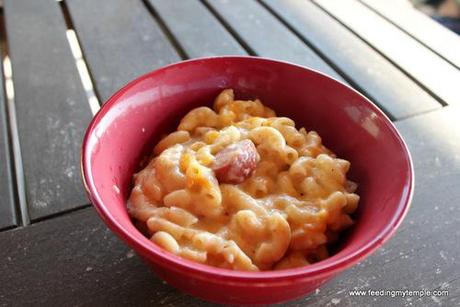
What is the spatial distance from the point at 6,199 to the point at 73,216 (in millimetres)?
137

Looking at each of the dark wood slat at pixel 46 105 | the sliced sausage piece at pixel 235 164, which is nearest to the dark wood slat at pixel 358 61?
the sliced sausage piece at pixel 235 164

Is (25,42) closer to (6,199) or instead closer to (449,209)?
(6,199)

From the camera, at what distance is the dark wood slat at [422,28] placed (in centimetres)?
135

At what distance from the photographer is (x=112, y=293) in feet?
2.40

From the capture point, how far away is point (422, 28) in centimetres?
146

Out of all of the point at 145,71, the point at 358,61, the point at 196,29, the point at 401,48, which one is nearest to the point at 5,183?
the point at 145,71

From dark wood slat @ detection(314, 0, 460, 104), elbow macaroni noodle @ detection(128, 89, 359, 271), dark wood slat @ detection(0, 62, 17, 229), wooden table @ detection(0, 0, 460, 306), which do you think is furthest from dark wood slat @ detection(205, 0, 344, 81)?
dark wood slat @ detection(0, 62, 17, 229)

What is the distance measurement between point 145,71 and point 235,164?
58cm

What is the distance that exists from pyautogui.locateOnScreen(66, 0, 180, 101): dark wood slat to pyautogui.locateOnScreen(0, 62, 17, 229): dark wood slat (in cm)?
23

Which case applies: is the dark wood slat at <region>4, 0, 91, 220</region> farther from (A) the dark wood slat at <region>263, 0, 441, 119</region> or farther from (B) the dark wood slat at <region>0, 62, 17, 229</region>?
(A) the dark wood slat at <region>263, 0, 441, 119</region>

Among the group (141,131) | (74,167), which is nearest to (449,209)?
(141,131)

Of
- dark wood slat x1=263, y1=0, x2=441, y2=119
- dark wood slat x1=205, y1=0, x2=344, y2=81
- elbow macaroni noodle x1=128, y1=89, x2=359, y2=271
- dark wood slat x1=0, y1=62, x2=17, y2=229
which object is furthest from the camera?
dark wood slat x1=205, y1=0, x2=344, y2=81

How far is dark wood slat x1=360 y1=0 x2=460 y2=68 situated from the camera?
4.44 ft

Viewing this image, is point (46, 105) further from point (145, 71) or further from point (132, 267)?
point (132, 267)
